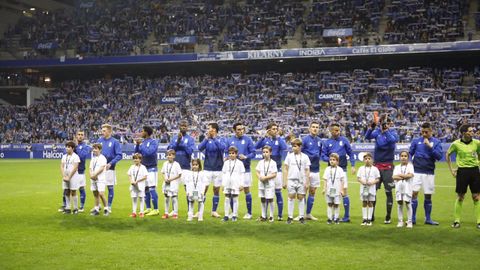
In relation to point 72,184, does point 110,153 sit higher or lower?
higher

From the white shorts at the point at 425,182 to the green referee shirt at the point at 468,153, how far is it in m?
0.69

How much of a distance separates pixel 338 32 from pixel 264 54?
21.6ft

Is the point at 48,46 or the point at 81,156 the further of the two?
the point at 48,46

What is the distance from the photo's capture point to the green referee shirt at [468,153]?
37.7 feet

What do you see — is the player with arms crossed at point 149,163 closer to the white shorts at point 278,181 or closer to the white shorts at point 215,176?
the white shorts at point 215,176

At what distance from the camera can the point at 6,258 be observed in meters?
8.99

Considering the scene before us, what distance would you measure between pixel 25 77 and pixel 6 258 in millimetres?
47706

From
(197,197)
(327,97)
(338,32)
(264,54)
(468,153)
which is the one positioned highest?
(338,32)

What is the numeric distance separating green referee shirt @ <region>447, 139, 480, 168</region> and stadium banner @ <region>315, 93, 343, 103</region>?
3025 centimetres

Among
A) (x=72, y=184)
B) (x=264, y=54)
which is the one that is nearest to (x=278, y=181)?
(x=72, y=184)

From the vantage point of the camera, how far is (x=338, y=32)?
4378 centimetres

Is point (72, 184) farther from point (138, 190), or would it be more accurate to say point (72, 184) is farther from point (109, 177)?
point (138, 190)

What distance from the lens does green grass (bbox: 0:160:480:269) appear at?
28.3ft

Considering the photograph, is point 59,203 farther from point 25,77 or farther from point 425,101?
point 25,77
